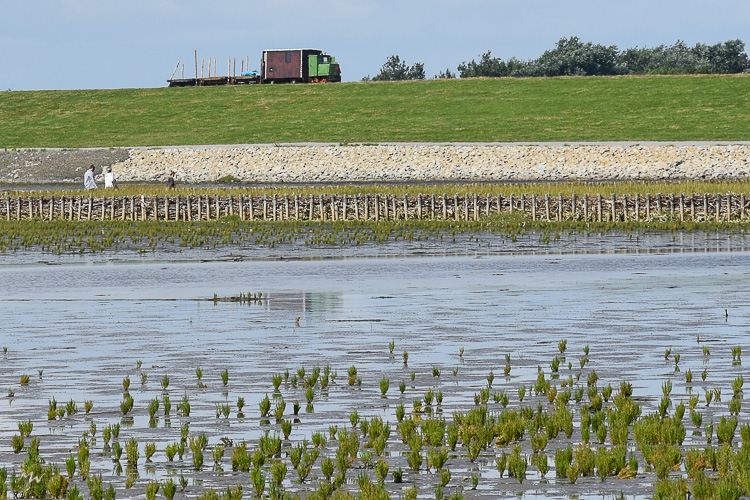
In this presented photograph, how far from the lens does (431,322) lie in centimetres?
1922

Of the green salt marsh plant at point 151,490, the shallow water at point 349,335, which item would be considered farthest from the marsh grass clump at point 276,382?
the green salt marsh plant at point 151,490

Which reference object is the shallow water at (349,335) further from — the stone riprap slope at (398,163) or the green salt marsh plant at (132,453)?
the stone riprap slope at (398,163)

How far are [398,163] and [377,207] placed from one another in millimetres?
31831

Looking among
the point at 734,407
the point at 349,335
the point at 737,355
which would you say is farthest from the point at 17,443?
the point at 737,355

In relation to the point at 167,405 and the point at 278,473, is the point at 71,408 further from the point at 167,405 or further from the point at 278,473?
the point at 278,473

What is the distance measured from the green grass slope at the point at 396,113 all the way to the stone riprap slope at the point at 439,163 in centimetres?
879

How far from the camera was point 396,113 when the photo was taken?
4114 inches

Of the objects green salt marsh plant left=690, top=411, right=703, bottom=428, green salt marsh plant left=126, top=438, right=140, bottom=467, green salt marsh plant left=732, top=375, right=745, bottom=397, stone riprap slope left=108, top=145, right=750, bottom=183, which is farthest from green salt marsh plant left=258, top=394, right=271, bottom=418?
stone riprap slope left=108, top=145, right=750, bottom=183

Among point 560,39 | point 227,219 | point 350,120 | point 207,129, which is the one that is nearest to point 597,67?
point 560,39

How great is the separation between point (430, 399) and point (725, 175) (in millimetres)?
59758

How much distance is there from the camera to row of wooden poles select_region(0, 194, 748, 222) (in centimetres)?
4550

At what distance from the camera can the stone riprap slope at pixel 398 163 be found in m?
72.5

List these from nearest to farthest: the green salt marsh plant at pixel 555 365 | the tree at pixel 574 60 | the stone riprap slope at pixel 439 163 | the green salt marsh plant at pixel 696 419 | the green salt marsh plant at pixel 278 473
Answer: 1. the green salt marsh plant at pixel 278 473
2. the green salt marsh plant at pixel 696 419
3. the green salt marsh plant at pixel 555 365
4. the stone riprap slope at pixel 439 163
5. the tree at pixel 574 60

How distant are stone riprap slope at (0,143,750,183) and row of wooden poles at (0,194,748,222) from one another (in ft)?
75.8
